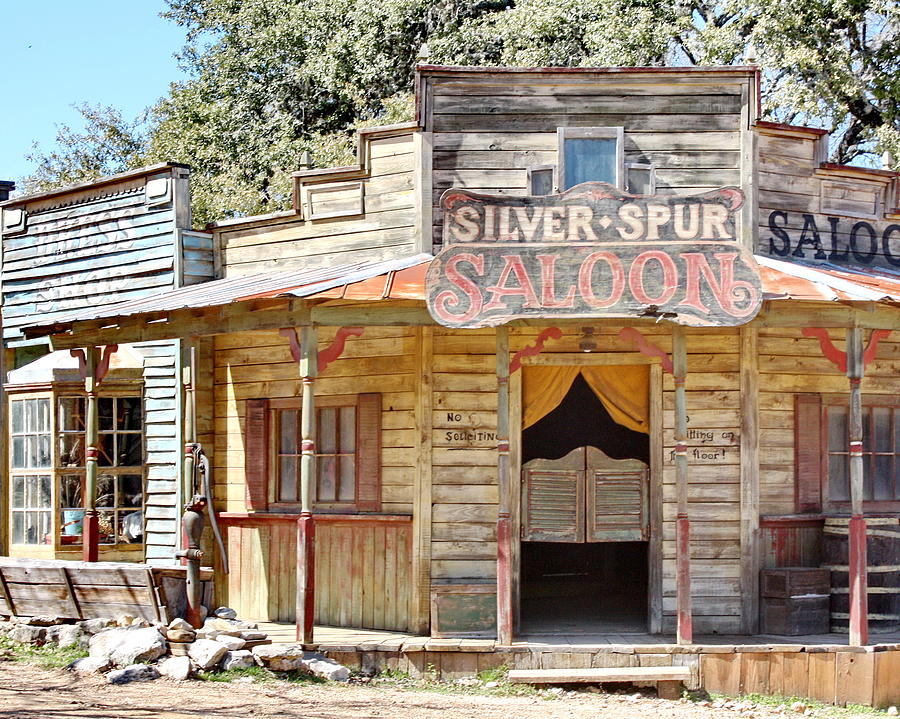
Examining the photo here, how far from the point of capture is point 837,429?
511 inches

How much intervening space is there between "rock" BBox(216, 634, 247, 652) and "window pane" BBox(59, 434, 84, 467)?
189 inches

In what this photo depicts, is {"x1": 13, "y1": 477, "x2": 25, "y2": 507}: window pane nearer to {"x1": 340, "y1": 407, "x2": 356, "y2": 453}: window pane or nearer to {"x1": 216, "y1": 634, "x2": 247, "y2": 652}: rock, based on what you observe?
{"x1": 340, "y1": 407, "x2": 356, "y2": 453}: window pane

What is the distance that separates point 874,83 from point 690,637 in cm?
1638

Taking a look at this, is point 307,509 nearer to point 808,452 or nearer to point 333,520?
point 333,520

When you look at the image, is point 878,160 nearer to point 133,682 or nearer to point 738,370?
point 738,370

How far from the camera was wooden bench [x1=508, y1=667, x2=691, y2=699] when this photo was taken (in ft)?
35.0

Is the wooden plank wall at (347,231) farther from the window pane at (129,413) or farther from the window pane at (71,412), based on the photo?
the window pane at (71,412)

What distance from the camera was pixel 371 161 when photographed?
1281 cm

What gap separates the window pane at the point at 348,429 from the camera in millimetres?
12789

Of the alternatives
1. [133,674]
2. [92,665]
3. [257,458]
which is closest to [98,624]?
[92,665]

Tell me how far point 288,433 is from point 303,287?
2.83 m

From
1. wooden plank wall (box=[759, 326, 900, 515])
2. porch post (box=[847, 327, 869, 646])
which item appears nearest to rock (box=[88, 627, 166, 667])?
Result: wooden plank wall (box=[759, 326, 900, 515])

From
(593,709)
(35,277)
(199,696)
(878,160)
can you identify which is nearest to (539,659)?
(593,709)

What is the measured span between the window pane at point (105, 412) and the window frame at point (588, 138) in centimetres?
619
